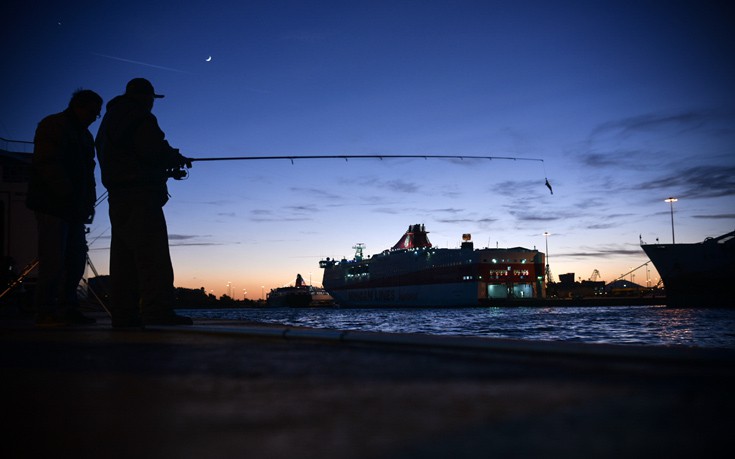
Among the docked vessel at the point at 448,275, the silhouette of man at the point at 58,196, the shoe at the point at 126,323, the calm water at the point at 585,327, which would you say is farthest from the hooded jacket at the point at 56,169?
the docked vessel at the point at 448,275

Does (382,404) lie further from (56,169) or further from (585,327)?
(585,327)

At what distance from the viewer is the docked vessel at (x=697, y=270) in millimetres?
36719

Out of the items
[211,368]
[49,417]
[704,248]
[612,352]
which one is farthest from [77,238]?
[704,248]

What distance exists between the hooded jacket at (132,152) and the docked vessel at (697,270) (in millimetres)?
40864

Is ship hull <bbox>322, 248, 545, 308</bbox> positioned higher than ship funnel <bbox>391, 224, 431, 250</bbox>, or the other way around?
ship funnel <bbox>391, 224, 431, 250</bbox>

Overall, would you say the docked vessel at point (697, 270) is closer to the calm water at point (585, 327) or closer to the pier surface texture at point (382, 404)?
the calm water at point (585, 327)

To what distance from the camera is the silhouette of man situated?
12.8ft

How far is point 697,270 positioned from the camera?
3869 centimetres

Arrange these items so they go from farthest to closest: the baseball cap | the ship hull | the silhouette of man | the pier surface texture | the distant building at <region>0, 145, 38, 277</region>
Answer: the ship hull < the distant building at <region>0, 145, 38, 277</region> < the baseball cap < the silhouette of man < the pier surface texture

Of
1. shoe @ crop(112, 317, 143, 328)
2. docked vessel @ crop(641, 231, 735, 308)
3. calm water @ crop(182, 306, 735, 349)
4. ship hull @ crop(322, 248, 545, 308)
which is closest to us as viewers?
shoe @ crop(112, 317, 143, 328)

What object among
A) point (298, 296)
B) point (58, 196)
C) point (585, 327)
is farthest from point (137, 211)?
point (298, 296)

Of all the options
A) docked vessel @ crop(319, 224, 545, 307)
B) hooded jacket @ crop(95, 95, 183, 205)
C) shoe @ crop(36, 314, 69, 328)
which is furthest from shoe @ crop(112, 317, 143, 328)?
docked vessel @ crop(319, 224, 545, 307)

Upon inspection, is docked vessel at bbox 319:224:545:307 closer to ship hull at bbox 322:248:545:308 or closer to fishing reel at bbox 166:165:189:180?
ship hull at bbox 322:248:545:308

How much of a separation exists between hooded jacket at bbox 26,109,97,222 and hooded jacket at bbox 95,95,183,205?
28 centimetres
